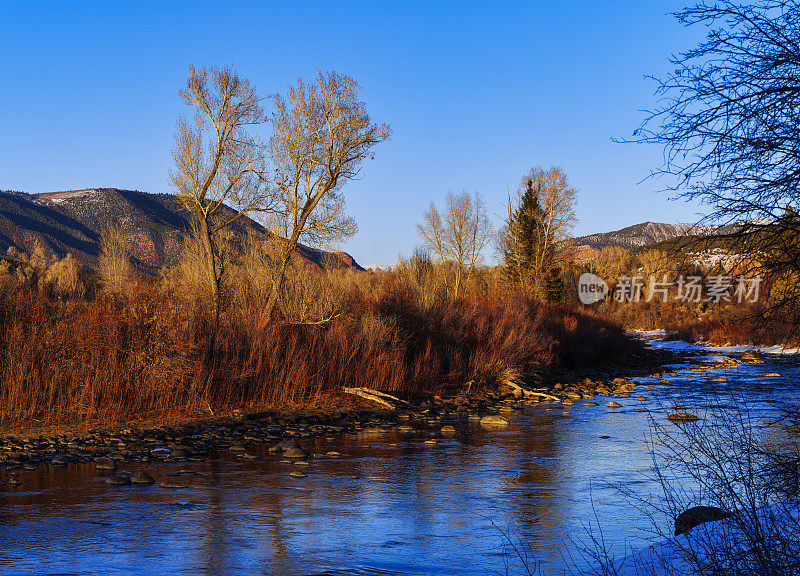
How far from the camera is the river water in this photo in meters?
6.55

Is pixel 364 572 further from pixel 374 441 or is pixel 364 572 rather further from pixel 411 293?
pixel 411 293

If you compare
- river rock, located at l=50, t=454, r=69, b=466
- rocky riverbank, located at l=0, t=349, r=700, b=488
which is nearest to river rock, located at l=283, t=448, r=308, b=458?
rocky riverbank, located at l=0, t=349, r=700, b=488

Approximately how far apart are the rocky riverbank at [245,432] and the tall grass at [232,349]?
993mm

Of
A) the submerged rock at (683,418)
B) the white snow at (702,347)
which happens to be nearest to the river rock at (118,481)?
the submerged rock at (683,418)

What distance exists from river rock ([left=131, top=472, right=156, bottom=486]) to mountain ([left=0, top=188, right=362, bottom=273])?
7520 centimetres

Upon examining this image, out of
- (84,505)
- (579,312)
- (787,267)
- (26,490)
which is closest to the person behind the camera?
(787,267)

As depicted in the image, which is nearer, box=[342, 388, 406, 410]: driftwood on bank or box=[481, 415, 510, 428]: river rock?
box=[481, 415, 510, 428]: river rock

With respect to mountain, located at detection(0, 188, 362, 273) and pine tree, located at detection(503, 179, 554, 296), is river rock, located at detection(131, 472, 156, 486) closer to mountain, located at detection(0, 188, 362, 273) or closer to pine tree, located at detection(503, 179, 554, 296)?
pine tree, located at detection(503, 179, 554, 296)


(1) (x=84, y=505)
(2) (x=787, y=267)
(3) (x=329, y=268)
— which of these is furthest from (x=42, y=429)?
(3) (x=329, y=268)

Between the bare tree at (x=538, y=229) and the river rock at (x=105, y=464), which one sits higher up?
the bare tree at (x=538, y=229)

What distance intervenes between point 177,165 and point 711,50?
20.1 metres

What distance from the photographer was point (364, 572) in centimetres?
629

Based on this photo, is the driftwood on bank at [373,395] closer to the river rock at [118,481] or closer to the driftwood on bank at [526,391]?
the driftwood on bank at [526,391]

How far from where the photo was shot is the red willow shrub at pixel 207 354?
14.0 m
